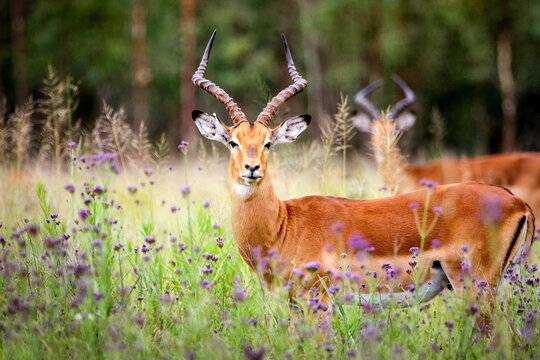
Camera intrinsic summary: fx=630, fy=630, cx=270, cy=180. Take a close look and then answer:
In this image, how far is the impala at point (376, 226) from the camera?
450 cm

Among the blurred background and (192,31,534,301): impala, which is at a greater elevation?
the blurred background

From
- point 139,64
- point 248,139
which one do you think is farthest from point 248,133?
point 139,64

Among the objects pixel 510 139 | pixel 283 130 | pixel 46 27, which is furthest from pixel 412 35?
pixel 283 130

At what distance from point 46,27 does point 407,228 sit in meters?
21.1

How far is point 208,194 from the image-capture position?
712 cm

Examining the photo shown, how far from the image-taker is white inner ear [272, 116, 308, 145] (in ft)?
17.0

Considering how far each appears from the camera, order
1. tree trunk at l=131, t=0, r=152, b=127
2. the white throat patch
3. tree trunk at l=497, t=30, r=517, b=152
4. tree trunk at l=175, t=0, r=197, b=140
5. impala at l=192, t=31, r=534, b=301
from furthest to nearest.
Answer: tree trunk at l=131, t=0, r=152, b=127 < tree trunk at l=175, t=0, r=197, b=140 < tree trunk at l=497, t=30, r=517, b=152 < the white throat patch < impala at l=192, t=31, r=534, b=301

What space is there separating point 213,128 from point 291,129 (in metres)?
0.65

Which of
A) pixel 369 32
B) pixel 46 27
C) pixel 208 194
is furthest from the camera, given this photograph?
pixel 46 27

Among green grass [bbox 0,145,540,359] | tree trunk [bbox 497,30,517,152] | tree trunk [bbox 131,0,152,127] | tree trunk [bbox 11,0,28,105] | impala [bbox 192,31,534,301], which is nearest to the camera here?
green grass [bbox 0,145,540,359]

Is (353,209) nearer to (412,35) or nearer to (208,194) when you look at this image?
(208,194)

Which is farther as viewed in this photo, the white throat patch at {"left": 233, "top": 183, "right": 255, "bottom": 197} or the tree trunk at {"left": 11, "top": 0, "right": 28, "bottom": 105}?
the tree trunk at {"left": 11, "top": 0, "right": 28, "bottom": 105}

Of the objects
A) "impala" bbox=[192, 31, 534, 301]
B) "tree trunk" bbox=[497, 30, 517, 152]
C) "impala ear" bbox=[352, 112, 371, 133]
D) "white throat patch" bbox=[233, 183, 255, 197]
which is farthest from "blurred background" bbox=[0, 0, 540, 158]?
"white throat patch" bbox=[233, 183, 255, 197]

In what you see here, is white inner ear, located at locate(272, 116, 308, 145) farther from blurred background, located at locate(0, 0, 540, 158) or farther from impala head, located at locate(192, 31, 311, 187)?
blurred background, located at locate(0, 0, 540, 158)
